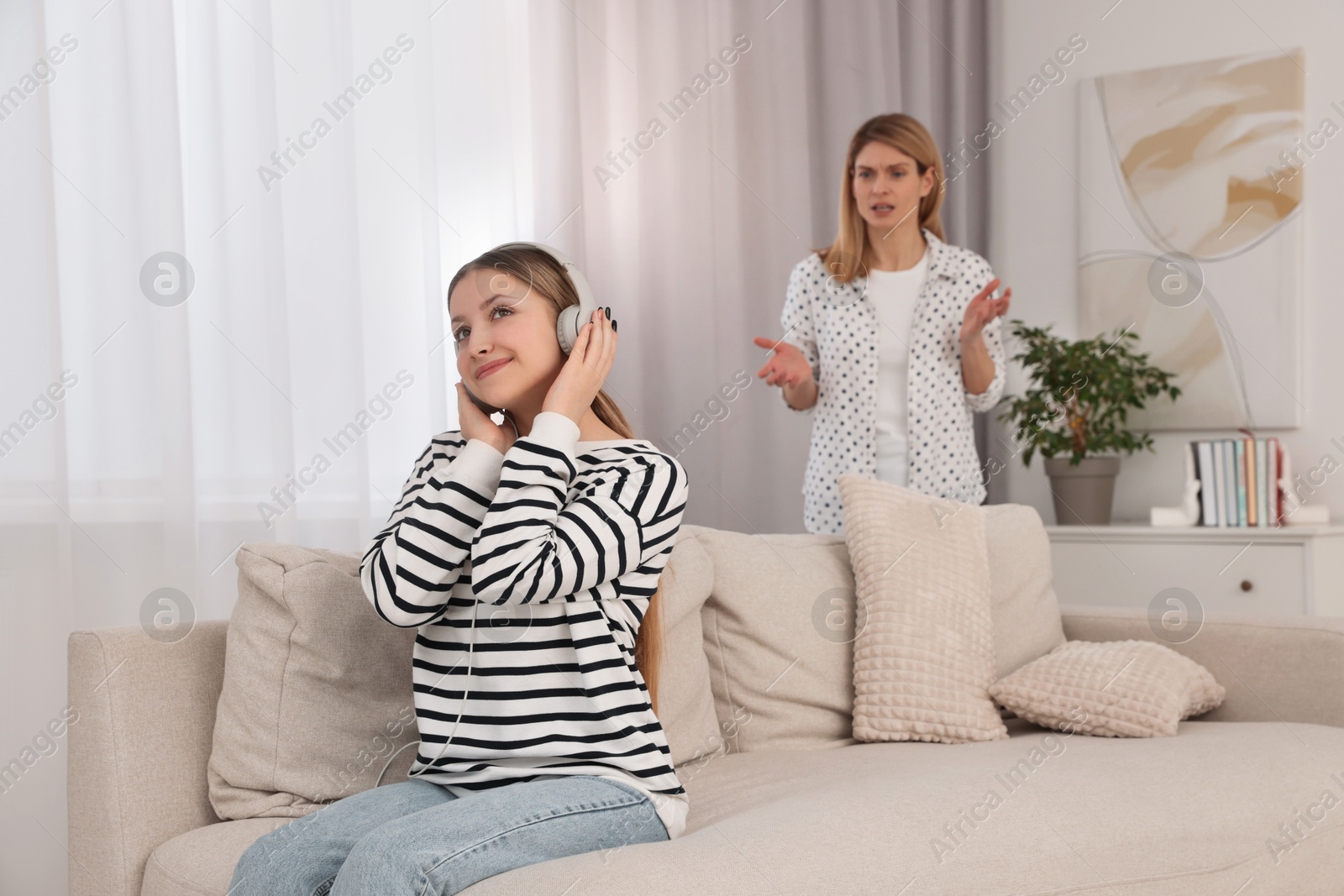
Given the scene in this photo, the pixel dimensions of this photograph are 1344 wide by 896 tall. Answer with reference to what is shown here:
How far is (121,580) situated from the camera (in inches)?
69.4

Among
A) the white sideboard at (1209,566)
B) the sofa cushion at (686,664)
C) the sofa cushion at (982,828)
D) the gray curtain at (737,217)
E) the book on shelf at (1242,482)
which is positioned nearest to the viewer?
the sofa cushion at (982,828)

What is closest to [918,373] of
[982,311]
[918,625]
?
[982,311]

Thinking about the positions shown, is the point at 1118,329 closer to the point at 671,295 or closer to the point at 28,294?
the point at 671,295

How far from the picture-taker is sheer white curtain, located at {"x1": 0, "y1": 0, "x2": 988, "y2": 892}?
5.59 ft

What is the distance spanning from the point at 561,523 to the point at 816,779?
555 millimetres

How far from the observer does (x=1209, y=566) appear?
299 centimetres

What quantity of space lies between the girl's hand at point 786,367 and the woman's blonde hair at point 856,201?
0.71 ft

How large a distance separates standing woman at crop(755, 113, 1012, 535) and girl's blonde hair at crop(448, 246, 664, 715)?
103 cm

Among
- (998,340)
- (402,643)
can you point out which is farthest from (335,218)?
(998,340)

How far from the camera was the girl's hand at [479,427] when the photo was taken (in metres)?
1.30

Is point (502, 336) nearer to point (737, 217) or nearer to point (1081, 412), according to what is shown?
point (737, 217)

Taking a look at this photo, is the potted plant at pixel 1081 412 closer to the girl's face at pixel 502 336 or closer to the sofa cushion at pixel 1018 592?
the sofa cushion at pixel 1018 592

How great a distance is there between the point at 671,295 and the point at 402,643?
1494 mm

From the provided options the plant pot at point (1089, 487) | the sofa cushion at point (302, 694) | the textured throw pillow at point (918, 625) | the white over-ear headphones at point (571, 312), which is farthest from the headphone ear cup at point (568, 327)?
the plant pot at point (1089, 487)
